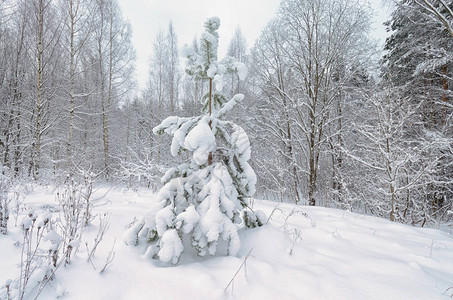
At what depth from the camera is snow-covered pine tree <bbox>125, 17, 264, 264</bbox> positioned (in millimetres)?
1822

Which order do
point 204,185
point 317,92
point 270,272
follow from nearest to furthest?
point 270,272 < point 204,185 < point 317,92

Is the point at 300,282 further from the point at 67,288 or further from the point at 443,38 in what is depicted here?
the point at 443,38

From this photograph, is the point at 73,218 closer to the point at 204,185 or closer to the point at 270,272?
the point at 204,185

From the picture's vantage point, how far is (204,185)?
207 cm

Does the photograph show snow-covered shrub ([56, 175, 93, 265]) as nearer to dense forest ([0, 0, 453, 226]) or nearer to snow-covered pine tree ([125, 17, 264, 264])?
snow-covered pine tree ([125, 17, 264, 264])

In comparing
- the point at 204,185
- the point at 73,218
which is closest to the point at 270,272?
the point at 204,185

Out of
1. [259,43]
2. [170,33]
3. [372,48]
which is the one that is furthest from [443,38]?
[170,33]

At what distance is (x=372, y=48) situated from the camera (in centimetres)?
762

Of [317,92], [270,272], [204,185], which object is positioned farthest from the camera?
[317,92]

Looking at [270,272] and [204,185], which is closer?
[270,272]

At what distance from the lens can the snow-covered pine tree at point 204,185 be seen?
1.82 metres

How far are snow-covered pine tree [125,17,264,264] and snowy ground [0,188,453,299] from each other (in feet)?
0.57

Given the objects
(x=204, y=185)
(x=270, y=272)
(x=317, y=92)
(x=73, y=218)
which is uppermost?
(x=317, y=92)

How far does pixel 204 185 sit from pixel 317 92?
667cm
